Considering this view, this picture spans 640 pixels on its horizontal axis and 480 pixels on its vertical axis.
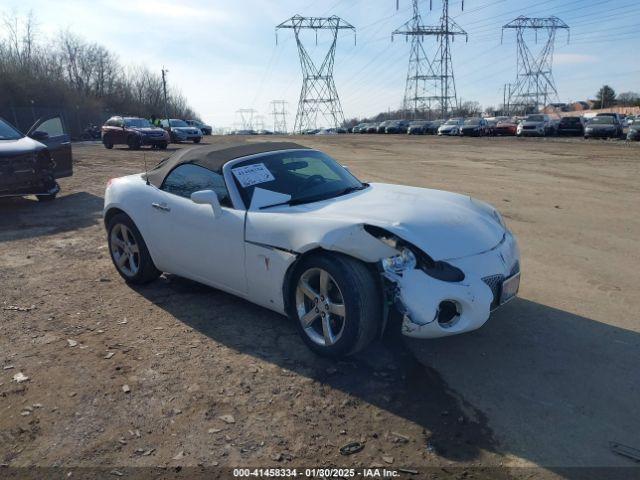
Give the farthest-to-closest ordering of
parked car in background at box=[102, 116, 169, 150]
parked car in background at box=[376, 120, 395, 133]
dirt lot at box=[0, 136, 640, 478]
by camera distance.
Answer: parked car in background at box=[376, 120, 395, 133] < parked car in background at box=[102, 116, 169, 150] < dirt lot at box=[0, 136, 640, 478]

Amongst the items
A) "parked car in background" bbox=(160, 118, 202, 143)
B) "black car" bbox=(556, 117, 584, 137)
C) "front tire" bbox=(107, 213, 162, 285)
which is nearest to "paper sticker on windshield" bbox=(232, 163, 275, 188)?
Result: "front tire" bbox=(107, 213, 162, 285)

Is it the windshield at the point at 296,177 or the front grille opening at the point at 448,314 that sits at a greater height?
the windshield at the point at 296,177

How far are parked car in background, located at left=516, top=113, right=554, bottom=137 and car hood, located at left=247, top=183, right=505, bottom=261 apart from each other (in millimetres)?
35996

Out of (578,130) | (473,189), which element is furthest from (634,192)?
(578,130)

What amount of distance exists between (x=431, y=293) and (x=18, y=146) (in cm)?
885

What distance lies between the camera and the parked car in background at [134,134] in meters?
24.4

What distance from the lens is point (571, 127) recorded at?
36.6 meters

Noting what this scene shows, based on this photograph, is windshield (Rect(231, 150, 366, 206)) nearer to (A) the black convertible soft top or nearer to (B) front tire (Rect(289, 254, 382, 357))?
(A) the black convertible soft top

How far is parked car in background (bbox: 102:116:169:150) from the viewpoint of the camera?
79.9 ft

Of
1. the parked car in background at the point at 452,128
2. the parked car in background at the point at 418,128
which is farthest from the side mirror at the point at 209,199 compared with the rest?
the parked car in background at the point at 418,128

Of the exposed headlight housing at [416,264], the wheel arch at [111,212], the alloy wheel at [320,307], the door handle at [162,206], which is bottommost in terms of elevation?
the alloy wheel at [320,307]

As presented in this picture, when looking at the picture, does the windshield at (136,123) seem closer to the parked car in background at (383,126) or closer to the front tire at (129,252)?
the front tire at (129,252)

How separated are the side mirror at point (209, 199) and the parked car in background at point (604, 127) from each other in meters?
33.4

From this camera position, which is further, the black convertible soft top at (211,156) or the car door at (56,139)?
the car door at (56,139)
